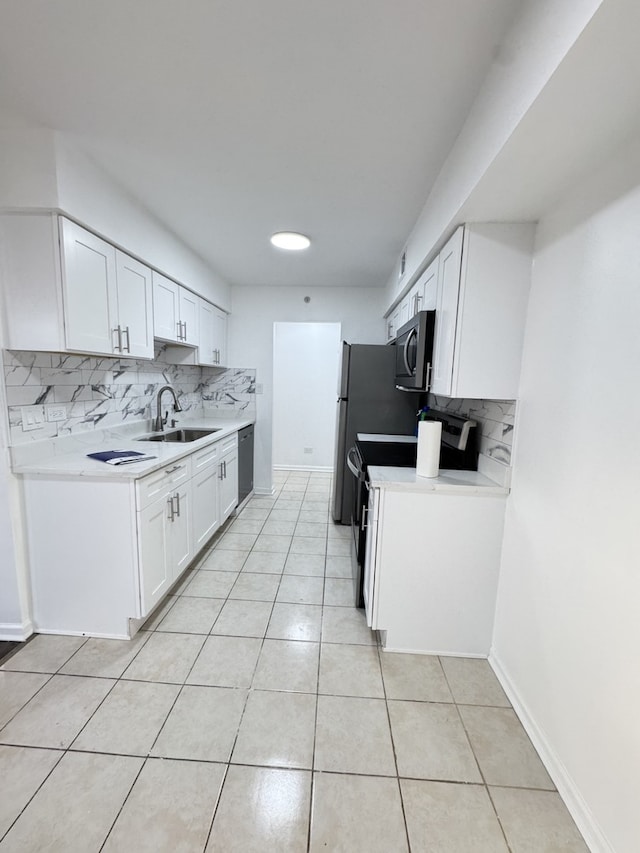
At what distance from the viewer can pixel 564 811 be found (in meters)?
1.20

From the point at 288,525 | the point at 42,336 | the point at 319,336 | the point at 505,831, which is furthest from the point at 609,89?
the point at 319,336

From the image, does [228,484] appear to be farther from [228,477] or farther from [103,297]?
[103,297]

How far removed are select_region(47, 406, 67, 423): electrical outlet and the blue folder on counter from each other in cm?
26

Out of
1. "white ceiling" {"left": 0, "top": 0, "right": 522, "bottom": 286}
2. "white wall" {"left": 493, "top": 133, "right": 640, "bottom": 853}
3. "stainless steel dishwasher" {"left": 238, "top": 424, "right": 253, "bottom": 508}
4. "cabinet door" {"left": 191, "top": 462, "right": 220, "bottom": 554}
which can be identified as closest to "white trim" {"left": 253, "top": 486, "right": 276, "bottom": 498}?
"stainless steel dishwasher" {"left": 238, "top": 424, "right": 253, "bottom": 508}

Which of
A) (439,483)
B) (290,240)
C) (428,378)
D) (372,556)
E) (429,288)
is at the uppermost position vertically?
(290,240)

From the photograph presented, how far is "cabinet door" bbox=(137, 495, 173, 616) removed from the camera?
6.25ft

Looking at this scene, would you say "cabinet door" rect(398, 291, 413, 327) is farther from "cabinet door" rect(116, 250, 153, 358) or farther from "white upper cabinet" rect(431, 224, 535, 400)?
"cabinet door" rect(116, 250, 153, 358)

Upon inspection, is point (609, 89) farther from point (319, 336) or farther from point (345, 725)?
point (319, 336)

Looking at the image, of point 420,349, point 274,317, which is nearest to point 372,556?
point 420,349

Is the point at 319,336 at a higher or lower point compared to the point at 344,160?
lower

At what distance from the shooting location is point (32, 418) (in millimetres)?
1924

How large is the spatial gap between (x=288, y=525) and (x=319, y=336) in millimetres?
2847

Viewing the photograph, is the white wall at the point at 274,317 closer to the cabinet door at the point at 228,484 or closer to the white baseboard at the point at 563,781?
the cabinet door at the point at 228,484

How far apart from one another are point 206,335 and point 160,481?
6.19 ft
